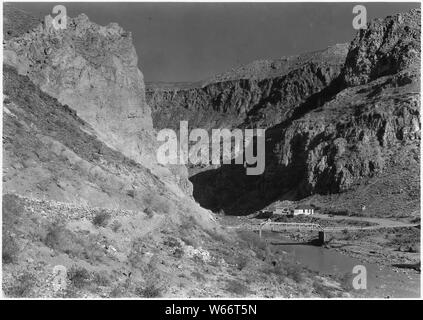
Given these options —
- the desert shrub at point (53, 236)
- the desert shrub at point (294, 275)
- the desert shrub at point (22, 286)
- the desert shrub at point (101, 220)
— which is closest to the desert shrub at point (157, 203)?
the desert shrub at point (101, 220)

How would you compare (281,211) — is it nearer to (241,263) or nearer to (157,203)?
(157,203)

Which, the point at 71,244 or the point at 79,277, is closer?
the point at 79,277

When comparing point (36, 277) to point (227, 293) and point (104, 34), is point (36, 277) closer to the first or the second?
point (227, 293)

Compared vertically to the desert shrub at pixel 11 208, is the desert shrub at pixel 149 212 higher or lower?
lower

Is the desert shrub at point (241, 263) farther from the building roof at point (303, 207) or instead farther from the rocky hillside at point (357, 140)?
the building roof at point (303, 207)

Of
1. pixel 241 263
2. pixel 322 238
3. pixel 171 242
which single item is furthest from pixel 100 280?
pixel 322 238

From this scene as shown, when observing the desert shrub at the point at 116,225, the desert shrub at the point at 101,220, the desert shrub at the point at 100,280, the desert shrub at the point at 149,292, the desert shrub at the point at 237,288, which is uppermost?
the desert shrub at the point at 101,220

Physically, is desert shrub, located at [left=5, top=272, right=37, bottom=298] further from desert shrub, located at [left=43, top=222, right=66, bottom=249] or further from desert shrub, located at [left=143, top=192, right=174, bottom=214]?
desert shrub, located at [left=143, top=192, right=174, bottom=214]
